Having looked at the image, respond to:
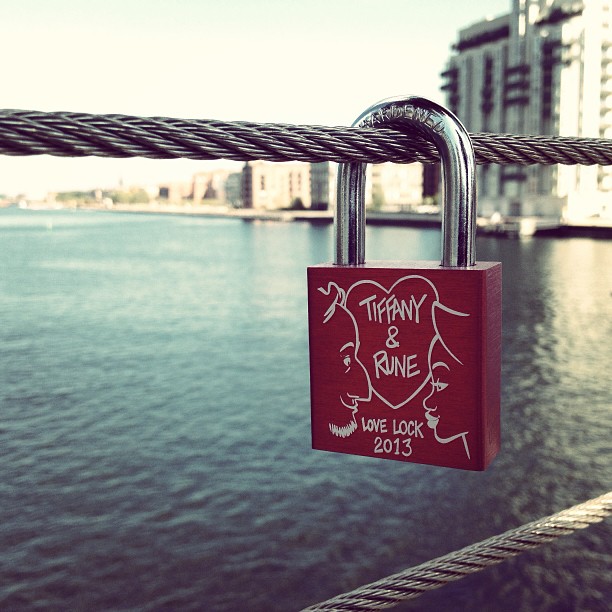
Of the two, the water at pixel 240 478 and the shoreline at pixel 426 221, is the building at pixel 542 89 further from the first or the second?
the water at pixel 240 478

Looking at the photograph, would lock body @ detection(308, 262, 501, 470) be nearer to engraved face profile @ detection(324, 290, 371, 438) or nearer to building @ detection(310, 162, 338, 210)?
engraved face profile @ detection(324, 290, 371, 438)

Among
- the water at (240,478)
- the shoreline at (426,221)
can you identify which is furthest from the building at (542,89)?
the water at (240,478)

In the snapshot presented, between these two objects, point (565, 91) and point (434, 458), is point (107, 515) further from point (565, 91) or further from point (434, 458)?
point (565, 91)

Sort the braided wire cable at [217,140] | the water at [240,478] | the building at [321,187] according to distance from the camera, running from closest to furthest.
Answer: the braided wire cable at [217,140] → the water at [240,478] → the building at [321,187]

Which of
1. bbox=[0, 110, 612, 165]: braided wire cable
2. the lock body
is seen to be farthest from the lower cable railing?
the lock body

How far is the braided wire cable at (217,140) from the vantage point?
0.80 metres

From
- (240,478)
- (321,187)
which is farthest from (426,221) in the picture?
(240,478)

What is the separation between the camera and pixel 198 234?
420 feet

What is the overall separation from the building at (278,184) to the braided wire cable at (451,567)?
14354cm

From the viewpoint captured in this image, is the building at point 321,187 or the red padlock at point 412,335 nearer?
the red padlock at point 412,335

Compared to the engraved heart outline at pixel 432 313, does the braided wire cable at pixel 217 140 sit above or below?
above

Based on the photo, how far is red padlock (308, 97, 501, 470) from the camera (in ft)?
3.65

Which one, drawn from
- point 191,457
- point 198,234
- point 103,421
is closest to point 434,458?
point 191,457

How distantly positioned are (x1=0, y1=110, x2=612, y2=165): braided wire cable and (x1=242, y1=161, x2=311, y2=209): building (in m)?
144
